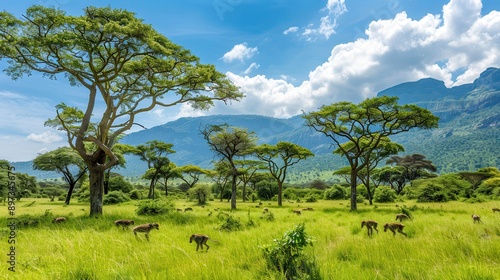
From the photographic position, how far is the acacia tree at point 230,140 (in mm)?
28266

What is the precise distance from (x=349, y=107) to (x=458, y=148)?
8960 inches

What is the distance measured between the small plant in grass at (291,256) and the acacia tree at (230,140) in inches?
922

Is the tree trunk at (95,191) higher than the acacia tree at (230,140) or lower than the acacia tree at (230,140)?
lower

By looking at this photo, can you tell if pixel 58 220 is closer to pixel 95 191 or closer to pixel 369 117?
pixel 95 191

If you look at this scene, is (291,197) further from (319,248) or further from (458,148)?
(458,148)

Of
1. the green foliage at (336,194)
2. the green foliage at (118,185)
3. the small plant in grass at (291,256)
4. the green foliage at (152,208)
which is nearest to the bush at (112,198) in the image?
the green foliage at (118,185)

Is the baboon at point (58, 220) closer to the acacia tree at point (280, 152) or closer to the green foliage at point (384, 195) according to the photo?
the acacia tree at point (280, 152)

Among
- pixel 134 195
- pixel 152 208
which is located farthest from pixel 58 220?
pixel 134 195

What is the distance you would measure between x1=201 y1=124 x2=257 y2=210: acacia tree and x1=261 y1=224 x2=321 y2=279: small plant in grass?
23415 millimetres

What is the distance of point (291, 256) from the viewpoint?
4.27m

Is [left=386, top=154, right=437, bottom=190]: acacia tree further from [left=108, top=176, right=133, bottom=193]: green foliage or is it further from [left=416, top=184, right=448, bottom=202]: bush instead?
[left=108, top=176, right=133, bottom=193]: green foliage

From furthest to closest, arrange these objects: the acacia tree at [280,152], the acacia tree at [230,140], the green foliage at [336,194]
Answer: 1. the green foliage at [336,194]
2. the acacia tree at [280,152]
3. the acacia tree at [230,140]

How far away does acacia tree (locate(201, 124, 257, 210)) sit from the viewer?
2827 centimetres

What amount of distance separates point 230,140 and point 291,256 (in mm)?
25256
